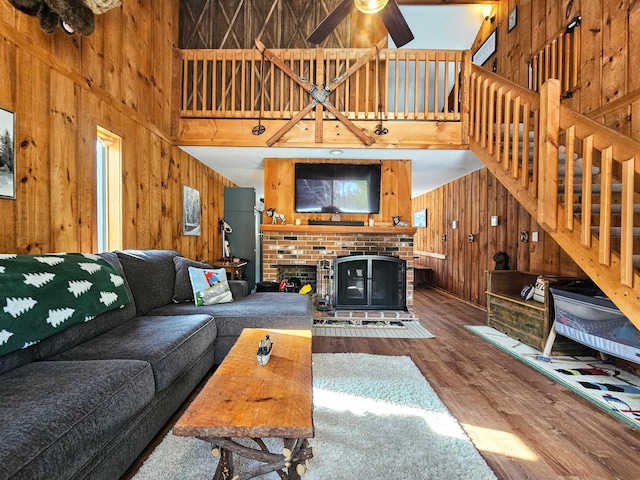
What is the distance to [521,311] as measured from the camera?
2.83 meters

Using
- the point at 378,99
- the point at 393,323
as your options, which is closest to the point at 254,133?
the point at 378,99

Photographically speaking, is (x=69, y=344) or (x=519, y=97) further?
(x=519, y=97)

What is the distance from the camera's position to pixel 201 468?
4.02ft

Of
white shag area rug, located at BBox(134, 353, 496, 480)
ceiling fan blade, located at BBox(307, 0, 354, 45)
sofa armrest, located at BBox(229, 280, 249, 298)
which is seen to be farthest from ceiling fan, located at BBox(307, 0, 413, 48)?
white shag area rug, located at BBox(134, 353, 496, 480)

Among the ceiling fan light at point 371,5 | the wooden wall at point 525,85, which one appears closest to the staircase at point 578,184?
the wooden wall at point 525,85

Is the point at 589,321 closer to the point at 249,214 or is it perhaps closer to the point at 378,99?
the point at 378,99

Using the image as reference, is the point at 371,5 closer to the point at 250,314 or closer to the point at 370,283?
the point at 250,314

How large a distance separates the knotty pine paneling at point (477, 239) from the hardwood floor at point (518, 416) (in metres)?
1.33

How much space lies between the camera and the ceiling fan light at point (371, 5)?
7.61 feet

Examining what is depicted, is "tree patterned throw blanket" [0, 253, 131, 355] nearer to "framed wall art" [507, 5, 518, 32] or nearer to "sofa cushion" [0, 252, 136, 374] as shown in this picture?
"sofa cushion" [0, 252, 136, 374]

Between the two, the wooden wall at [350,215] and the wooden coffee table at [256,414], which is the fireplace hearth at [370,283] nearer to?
the wooden wall at [350,215]

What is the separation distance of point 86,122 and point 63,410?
2057mm

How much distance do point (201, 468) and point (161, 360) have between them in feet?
1.62

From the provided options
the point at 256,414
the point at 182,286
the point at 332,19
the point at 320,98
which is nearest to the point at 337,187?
the point at 320,98
